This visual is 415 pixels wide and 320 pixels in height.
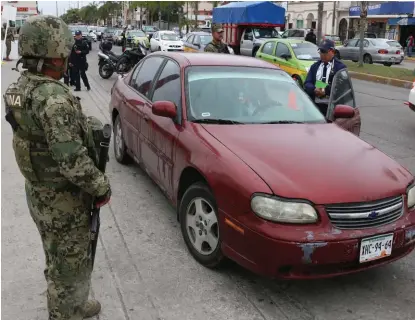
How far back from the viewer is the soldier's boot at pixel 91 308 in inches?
113

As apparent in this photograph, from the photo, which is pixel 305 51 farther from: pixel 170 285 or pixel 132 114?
pixel 170 285

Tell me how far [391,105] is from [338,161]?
8.91 m

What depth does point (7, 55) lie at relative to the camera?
22.5 meters

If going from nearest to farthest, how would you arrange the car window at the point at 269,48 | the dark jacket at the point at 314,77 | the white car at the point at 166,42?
the dark jacket at the point at 314,77
the car window at the point at 269,48
the white car at the point at 166,42

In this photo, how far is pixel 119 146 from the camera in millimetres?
5965

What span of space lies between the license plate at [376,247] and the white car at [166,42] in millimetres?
23876

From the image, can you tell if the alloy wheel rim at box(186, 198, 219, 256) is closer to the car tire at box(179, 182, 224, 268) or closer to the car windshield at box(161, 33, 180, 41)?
the car tire at box(179, 182, 224, 268)

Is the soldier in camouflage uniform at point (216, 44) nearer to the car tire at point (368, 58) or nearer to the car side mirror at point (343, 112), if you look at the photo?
the car side mirror at point (343, 112)

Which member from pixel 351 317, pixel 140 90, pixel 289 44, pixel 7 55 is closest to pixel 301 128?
pixel 351 317

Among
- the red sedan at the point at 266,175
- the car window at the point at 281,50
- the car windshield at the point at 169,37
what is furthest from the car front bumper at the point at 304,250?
the car windshield at the point at 169,37

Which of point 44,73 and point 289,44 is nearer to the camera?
point 44,73

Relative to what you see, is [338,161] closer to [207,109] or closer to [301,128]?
[301,128]

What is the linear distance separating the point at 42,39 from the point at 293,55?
11372 millimetres

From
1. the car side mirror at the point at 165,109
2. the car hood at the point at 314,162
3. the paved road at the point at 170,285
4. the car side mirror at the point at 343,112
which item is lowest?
the paved road at the point at 170,285
